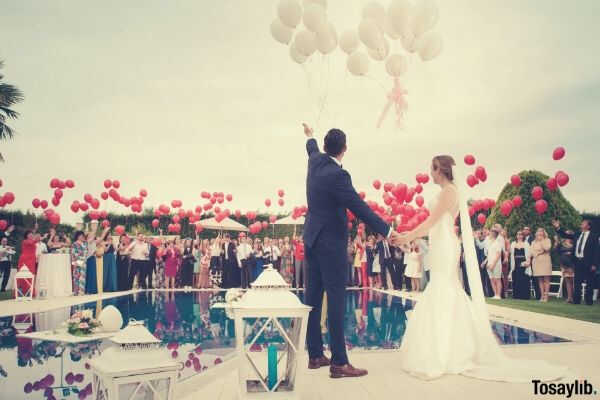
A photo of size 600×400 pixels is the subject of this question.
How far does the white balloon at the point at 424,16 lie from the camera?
7250 millimetres

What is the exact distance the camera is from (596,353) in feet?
16.7

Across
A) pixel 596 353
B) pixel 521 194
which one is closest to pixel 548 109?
pixel 521 194

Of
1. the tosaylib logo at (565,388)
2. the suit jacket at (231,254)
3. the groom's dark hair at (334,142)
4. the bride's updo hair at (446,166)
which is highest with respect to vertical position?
the groom's dark hair at (334,142)

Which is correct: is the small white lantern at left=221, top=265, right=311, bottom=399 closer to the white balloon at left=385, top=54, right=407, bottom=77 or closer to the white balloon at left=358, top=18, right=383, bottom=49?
the white balloon at left=358, top=18, right=383, bottom=49

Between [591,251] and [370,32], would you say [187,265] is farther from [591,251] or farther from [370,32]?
[370,32]

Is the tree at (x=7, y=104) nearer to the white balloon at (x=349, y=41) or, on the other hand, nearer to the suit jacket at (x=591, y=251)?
the white balloon at (x=349, y=41)

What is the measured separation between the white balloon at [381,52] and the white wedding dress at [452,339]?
3.88 meters

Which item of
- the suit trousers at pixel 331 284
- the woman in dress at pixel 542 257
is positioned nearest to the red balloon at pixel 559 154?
the woman in dress at pixel 542 257

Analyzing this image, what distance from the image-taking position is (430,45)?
7.58 m

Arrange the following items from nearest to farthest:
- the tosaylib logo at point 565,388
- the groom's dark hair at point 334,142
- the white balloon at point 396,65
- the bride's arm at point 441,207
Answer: the tosaylib logo at point 565,388 → the groom's dark hair at point 334,142 → the bride's arm at point 441,207 → the white balloon at point 396,65

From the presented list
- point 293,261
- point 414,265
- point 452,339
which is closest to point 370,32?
point 452,339

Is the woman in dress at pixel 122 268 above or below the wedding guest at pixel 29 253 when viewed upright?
below

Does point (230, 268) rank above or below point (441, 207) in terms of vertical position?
below

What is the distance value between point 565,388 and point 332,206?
2053mm
